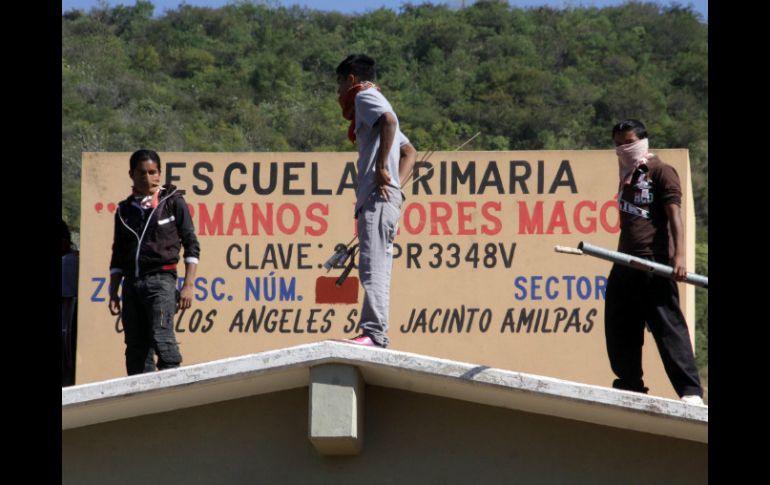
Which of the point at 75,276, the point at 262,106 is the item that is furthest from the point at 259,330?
the point at 262,106

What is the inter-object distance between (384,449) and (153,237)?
233 centimetres

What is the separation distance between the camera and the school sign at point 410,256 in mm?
11750

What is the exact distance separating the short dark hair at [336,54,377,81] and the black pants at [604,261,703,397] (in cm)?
170

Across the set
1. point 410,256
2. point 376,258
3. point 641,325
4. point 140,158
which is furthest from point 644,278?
point 410,256

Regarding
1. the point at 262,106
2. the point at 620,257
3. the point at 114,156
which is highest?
the point at 262,106

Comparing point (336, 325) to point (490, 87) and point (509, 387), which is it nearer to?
point (509, 387)

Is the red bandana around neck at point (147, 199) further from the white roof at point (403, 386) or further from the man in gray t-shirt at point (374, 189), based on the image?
the white roof at point (403, 386)

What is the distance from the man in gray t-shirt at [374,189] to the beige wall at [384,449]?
0.74m

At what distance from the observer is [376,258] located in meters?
7.23

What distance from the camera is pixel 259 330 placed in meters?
11.9
